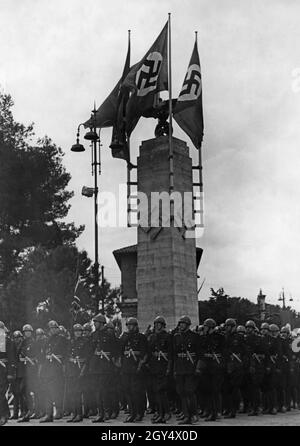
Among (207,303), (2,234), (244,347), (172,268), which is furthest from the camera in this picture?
(2,234)

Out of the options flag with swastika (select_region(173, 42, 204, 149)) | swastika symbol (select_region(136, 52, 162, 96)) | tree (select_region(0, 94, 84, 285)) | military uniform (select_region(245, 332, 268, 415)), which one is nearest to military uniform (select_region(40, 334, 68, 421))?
military uniform (select_region(245, 332, 268, 415))

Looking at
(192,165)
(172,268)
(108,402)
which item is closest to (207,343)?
(108,402)

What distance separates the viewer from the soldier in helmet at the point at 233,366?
13.3 meters

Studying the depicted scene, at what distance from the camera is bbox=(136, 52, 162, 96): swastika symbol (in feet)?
61.9

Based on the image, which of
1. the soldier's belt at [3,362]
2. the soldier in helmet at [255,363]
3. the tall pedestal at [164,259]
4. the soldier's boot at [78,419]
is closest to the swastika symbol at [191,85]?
the tall pedestal at [164,259]

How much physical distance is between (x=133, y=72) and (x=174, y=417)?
10.2 meters

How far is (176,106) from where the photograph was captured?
19266mm

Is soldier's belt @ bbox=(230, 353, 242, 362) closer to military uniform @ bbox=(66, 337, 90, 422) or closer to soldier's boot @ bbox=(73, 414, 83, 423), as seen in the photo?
military uniform @ bbox=(66, 337, 90, 422)

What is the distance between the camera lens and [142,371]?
41.1 ft

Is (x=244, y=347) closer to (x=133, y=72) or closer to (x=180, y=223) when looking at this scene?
(x=180, y=223)

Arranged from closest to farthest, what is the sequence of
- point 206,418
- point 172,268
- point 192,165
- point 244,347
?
point 206,418 → point 244,347 → point 172,268 → point 192,165

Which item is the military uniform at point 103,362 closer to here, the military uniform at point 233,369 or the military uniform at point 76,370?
the military uniform at point 76,370

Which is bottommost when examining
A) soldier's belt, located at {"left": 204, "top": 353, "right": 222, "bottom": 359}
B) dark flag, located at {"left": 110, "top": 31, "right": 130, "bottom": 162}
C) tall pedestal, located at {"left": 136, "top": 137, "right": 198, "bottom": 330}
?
soldier's belt, located at {"left": 204, "top": 353, "right": 222, "bottom": 359}

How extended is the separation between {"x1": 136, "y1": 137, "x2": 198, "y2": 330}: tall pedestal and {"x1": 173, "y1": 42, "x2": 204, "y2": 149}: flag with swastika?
69cm
